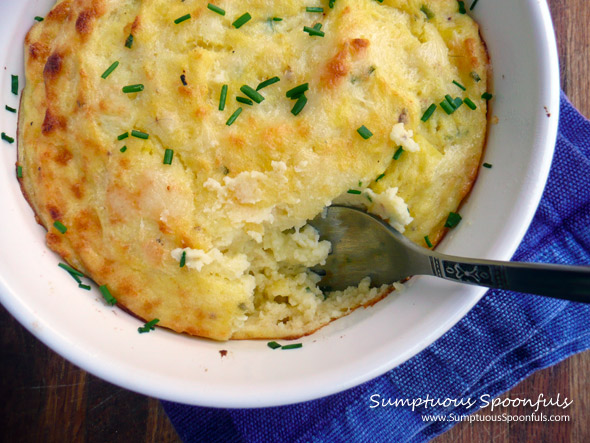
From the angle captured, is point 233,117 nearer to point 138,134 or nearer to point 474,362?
point 138,134

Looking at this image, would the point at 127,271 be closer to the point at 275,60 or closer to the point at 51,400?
the point at 275,60

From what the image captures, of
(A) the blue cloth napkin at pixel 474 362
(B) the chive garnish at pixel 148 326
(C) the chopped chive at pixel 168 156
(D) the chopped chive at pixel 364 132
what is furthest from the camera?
(A) the blue cloth napkin at pixel 474 362

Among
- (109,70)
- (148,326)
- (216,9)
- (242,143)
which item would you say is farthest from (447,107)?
(148,326)

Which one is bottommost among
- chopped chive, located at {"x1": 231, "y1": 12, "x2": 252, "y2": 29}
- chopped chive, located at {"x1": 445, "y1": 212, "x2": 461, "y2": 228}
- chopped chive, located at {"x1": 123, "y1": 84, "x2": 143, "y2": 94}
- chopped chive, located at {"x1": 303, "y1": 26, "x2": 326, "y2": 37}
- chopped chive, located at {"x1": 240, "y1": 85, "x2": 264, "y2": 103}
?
chopped chive, located at {"x1": 445, "y1": 212, "x2": 461, "y2": 228}

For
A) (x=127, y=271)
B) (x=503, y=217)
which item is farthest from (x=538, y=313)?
(x=127, y=271)

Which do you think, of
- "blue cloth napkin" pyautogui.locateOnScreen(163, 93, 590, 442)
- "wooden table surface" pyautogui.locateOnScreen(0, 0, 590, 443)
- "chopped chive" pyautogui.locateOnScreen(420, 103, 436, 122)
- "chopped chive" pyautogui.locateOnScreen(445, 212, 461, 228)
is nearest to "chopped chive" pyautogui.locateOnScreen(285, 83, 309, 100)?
"chopped chive" pyautogui.locateOnScreen(420, 103, 436, 122)

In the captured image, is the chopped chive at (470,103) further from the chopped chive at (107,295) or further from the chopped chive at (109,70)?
the chopped chive at (107,295)

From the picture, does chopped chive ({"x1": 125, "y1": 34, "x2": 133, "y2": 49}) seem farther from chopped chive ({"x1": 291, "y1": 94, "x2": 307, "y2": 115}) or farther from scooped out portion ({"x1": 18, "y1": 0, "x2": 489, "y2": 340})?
chopped chive ({"x1": 291, "y1": 94, "x2": 307, "y2": 115})

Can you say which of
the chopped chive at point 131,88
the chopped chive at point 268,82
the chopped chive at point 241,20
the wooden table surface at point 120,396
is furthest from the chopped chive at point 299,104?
the wooden table surface at point 120,396
